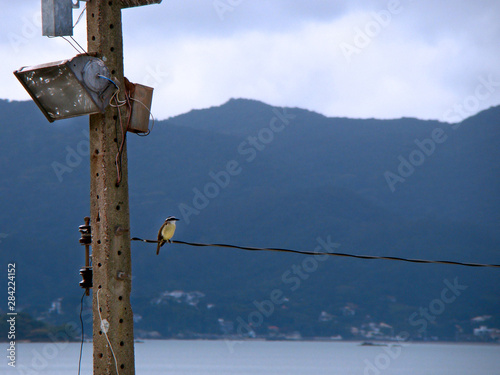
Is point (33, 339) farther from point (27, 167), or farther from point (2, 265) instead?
point (27, 167)

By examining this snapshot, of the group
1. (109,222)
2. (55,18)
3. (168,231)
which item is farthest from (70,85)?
(168,231)

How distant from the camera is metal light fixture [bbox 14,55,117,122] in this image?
25.7 feet

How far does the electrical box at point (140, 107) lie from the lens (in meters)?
8.33

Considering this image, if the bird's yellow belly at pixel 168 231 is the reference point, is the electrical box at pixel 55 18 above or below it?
above

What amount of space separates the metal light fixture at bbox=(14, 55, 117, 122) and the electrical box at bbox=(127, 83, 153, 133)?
37 centimetres

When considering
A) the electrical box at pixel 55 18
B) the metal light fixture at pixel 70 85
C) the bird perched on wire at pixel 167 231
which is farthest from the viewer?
the bird perched on wire at pixel 167 231

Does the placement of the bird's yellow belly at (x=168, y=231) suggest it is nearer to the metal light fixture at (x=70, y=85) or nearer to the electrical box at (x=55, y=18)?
the metal light fixture at (x=70, y=85)

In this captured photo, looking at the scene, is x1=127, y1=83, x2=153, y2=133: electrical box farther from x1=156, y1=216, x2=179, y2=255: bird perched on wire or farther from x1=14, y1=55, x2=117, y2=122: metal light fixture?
x1=156, y1=216, x2=179, y2=255: bird perched on wire

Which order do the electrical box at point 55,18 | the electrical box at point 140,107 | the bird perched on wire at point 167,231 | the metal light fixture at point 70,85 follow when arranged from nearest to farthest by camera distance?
the metal light fixture at point 70,85
the electrical box at point 55,18
the electrical box at point 140,107
the bird perched on wire at point 167,231

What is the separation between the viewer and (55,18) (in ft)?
26.3

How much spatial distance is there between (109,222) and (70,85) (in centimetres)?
143

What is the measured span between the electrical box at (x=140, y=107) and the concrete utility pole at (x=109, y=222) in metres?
0.16

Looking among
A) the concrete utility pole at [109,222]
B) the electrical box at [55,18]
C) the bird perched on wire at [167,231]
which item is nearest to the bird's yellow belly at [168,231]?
the bird perched on wire at [167,231]

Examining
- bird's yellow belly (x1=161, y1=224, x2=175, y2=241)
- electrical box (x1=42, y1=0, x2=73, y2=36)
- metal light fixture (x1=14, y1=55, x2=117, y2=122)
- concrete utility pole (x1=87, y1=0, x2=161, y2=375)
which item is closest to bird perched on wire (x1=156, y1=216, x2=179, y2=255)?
bird's yellow belly (x1=161, y1=224, x2=175, y2=241)
